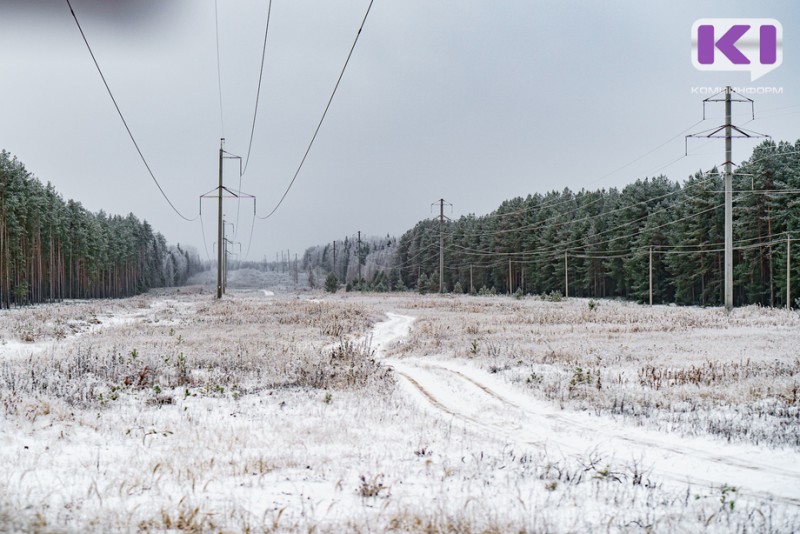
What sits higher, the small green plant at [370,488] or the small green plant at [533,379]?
the small green plant at [370,488]

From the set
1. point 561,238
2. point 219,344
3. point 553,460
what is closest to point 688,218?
point 561,238

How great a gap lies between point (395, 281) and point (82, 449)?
127 metres

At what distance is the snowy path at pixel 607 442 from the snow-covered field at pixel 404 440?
0.17 feet

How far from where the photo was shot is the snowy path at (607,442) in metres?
7.29

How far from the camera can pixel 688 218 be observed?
2515 inches

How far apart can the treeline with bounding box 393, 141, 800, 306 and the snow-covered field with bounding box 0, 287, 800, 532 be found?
28.6m

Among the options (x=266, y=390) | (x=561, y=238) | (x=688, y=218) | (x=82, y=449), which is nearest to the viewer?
(x=82, y=449)

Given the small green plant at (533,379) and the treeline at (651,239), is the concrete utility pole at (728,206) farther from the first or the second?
the small green plant at (533,379)

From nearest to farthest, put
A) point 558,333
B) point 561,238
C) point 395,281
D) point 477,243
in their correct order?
point 558,333 → point 561,238 → point 477,243 → point 395,281

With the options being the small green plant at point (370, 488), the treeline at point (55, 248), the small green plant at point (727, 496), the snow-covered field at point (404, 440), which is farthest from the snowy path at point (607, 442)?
the treeline at point (55, 248)

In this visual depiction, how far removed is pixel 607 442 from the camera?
928 cm

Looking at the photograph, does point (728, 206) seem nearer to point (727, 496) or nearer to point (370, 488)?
point (727, 496)

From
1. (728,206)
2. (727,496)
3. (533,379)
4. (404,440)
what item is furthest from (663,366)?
(728,206)

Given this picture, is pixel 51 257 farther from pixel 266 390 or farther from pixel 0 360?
pixel 266 390
